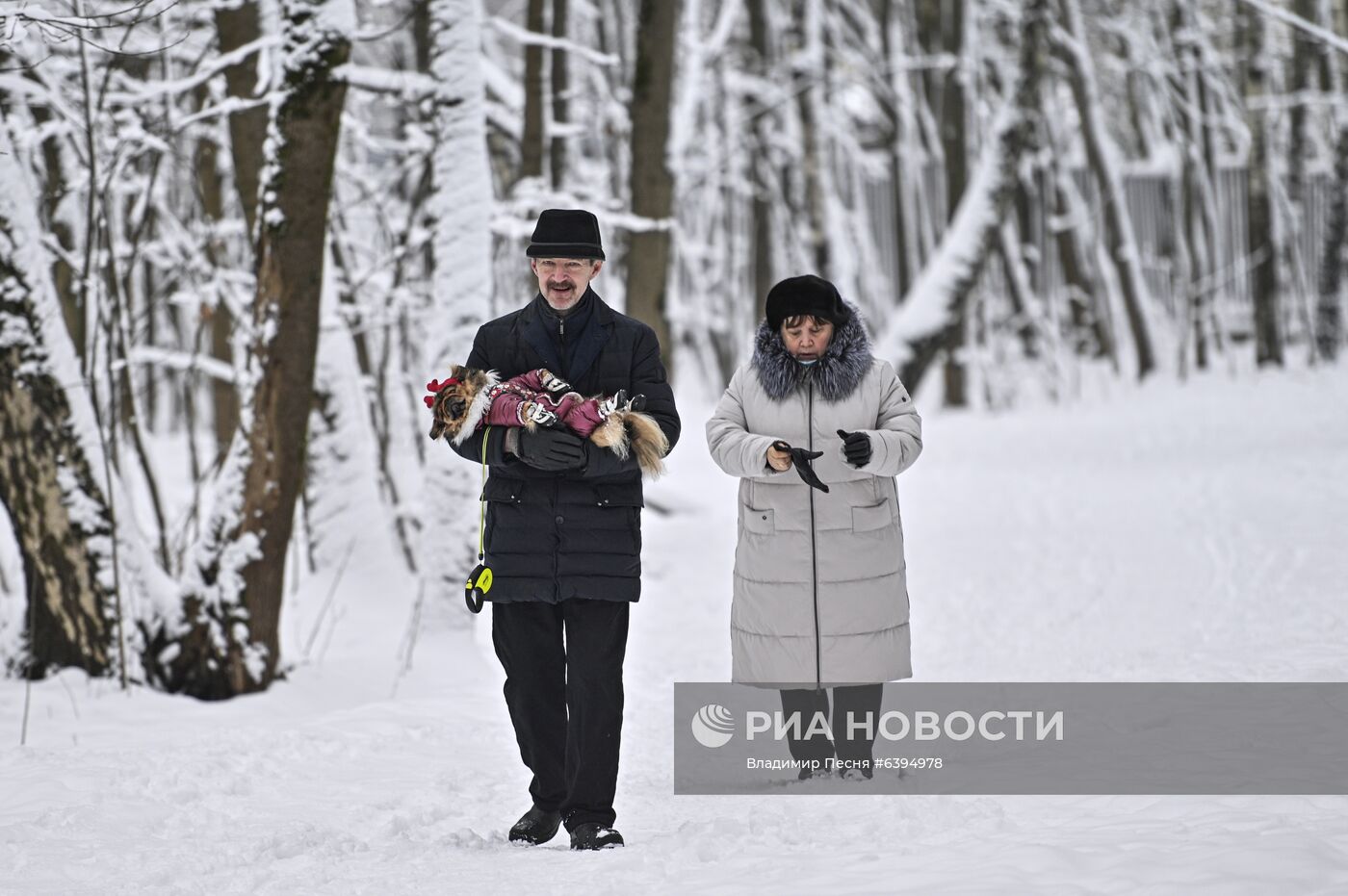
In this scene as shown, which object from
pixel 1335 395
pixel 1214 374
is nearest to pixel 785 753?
pixel 1335 395

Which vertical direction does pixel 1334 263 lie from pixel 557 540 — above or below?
above

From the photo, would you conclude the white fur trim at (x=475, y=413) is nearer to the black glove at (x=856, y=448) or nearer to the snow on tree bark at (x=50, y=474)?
the black glove at (x=856, y=448)

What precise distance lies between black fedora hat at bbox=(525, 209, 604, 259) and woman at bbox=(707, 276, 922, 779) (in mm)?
805

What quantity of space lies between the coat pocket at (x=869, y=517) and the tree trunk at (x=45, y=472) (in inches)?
134

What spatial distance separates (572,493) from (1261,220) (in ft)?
65.4

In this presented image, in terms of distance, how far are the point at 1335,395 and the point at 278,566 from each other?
49.8 ft

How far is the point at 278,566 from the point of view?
621 cm

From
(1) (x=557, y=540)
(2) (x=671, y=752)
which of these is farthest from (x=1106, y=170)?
(1) (x=557, y=540)

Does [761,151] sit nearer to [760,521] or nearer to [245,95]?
[245,95]

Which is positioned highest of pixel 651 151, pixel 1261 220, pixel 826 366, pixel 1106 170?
pixel 1106 170

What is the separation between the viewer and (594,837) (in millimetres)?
3789

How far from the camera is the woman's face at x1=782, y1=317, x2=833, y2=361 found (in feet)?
14.6

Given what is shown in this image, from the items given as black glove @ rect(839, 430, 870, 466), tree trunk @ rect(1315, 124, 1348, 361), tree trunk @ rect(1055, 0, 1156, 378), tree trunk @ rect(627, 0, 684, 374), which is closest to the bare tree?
tree trunk @ rect(1315, 124, 1348, 361)

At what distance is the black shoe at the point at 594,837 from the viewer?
3.79 metres
